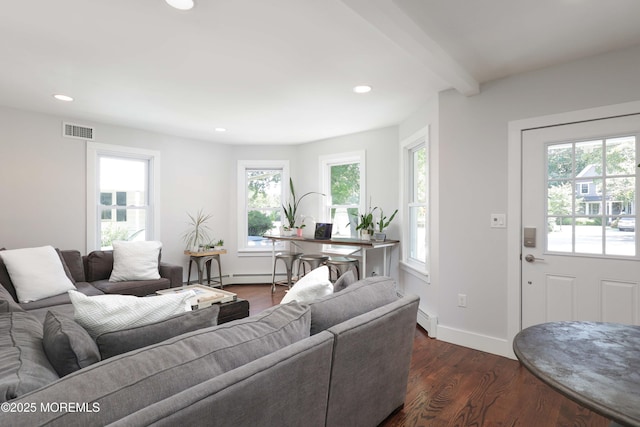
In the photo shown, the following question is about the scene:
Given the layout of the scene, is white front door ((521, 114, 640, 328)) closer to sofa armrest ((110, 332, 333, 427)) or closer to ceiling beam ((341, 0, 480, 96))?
ceiling beam ((341, 0, 480, 96))

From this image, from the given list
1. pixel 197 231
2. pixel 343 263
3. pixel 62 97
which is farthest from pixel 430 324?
pixel 62 97

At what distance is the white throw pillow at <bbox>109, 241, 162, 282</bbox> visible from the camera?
375cm

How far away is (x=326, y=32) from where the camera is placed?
208 cm

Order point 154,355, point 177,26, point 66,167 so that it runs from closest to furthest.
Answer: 1. point 154,355
2. point 177,26
3. point 66,167

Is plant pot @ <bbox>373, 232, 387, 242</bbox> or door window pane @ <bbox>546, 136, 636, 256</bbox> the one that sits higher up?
door window pane @ <bbox>546, 136, 636, 256</bbox>

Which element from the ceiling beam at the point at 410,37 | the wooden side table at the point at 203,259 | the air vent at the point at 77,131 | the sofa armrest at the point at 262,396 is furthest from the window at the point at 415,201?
the air vent at the point at 77,131

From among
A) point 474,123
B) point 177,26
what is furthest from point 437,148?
point 177,26

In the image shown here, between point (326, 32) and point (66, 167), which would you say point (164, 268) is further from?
point (326, 32)

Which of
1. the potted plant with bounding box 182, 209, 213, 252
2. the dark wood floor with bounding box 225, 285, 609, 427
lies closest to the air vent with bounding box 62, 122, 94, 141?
the potted plant with bounding box 182, 209, 213, 252

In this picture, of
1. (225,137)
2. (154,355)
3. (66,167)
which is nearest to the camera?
(154,355)

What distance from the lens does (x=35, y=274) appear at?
3.02 m

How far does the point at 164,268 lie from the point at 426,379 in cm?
321

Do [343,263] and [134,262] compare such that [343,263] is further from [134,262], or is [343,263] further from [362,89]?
[134,262]

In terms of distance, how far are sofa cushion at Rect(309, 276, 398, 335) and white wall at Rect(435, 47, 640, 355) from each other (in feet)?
4.19
